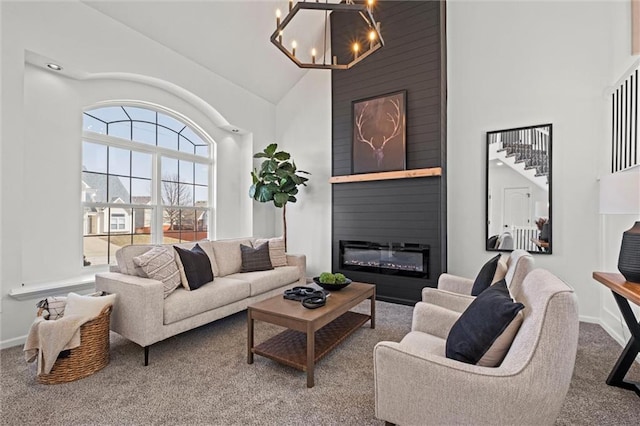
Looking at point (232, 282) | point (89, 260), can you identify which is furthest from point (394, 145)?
point (89, 260)

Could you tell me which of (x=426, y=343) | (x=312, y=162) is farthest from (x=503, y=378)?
(x=312, y=162)

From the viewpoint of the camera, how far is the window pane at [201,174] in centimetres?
484

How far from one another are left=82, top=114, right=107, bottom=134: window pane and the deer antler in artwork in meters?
3.31

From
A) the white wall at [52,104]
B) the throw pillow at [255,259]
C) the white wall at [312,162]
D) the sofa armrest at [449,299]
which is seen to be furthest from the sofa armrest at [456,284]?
the white wall at [52,104]

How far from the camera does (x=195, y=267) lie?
2.98 m

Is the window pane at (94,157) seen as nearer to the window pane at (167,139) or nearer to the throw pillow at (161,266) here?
the window pane at (167,139)

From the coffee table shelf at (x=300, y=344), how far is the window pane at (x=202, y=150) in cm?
339

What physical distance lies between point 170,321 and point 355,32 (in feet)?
15.2

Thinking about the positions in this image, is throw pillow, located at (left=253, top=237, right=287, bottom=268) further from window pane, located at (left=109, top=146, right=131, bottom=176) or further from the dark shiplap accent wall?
window pane, located at (left=109, top=146, right=131, bottom=176)

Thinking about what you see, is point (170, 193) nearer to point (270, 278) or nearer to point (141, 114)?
point (141, 114)

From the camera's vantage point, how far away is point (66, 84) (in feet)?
10.5

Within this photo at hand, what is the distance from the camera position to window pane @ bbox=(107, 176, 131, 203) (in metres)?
3.72

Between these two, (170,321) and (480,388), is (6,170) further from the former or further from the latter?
(480,388)

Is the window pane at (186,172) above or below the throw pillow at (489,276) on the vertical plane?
above
